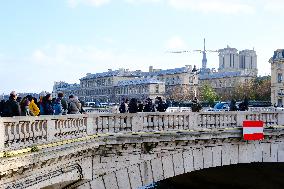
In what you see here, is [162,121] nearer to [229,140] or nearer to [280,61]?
[229,140]

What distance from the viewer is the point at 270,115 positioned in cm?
2302

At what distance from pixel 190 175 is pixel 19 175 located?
20.4 m

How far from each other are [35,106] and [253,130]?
31.5 feet

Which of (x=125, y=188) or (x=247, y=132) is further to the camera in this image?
(x=247, y=132)

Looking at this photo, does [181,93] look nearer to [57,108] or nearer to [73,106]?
[73,106]

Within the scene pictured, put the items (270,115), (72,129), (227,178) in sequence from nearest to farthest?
(72,129), (270,115), (227,178)

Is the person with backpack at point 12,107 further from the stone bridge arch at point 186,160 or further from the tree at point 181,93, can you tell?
the tree at point 181,93

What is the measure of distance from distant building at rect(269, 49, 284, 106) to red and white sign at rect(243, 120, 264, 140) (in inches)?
3572

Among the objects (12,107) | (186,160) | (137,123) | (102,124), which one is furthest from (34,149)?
(186,160)

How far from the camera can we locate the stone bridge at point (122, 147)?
12.8m

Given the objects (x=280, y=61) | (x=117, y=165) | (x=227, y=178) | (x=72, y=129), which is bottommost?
(x=227, y=178)

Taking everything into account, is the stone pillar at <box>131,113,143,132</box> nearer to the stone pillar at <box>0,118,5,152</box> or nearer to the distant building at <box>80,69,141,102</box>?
the stone pillar at <box>0,118,5,152</box>

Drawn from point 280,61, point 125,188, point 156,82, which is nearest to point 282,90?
point 280,61

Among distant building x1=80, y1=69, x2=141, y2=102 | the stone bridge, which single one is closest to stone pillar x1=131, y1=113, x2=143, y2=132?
the stone bridge
